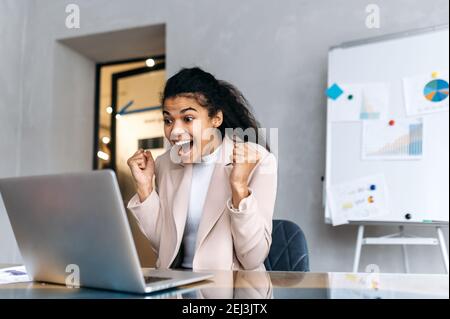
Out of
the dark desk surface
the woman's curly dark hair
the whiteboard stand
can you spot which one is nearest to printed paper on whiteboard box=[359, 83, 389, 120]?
the whiteboard stand

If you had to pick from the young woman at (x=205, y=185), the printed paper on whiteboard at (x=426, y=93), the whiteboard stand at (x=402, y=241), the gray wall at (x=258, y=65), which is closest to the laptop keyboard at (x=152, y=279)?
the young woman at (x=205, y=185)

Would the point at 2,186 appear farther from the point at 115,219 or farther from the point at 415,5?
the point at 415,5

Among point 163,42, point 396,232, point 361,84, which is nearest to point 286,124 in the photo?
point 361,84

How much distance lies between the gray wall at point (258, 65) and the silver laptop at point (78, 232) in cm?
210

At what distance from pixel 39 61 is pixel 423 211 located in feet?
9.31

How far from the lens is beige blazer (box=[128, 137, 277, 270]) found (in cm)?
123

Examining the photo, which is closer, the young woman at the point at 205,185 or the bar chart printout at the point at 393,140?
the young woman at the point at 205,185

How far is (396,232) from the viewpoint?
2629 millimetres

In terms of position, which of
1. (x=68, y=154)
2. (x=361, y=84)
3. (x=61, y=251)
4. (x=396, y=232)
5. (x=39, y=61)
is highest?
(x=39, y=61)

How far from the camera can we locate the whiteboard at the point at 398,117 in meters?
2.36

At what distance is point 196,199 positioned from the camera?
1438 mm

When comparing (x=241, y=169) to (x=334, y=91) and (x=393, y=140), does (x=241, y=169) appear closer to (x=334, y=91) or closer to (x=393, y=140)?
(x=393, y=140)

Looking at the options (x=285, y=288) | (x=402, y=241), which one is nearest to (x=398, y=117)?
(x=402, y=241)

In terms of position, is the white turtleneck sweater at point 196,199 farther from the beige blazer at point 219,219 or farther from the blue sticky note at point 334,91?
the blue sticky note at point 334,91
